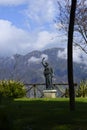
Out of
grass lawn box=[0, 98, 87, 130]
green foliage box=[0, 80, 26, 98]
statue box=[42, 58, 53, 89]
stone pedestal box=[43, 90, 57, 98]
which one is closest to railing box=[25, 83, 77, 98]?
statue box=[42, 58, 53, 89]

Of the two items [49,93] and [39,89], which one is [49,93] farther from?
[39,89]

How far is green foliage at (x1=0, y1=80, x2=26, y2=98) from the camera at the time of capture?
36.9 m

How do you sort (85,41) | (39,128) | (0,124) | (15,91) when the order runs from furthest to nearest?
(85,41), (15,91), (39,128), (0,124)

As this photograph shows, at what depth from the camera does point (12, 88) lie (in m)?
37.2

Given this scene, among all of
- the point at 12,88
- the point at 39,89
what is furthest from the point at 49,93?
the point at 12,88

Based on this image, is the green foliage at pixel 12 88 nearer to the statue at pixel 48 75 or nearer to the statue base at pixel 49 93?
the statue base at pixel 49 93

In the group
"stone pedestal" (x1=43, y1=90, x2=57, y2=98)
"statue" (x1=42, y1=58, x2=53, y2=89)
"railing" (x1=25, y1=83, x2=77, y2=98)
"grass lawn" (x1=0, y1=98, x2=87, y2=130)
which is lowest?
"grass lawn" (x1=0, y1=98, x2=87, y2=130)

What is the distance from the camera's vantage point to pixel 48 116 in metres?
19.4

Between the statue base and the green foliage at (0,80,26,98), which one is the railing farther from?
the green foliage at (0,80,26,98)

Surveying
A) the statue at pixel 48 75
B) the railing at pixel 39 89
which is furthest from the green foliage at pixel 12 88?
the statue at pixel 48 75

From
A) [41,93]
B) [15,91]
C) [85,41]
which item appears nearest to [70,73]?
[15,91]

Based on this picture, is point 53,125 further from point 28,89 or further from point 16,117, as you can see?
point 28,89

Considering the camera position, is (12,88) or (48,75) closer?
(12,88)

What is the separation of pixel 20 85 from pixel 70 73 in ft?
61.0
